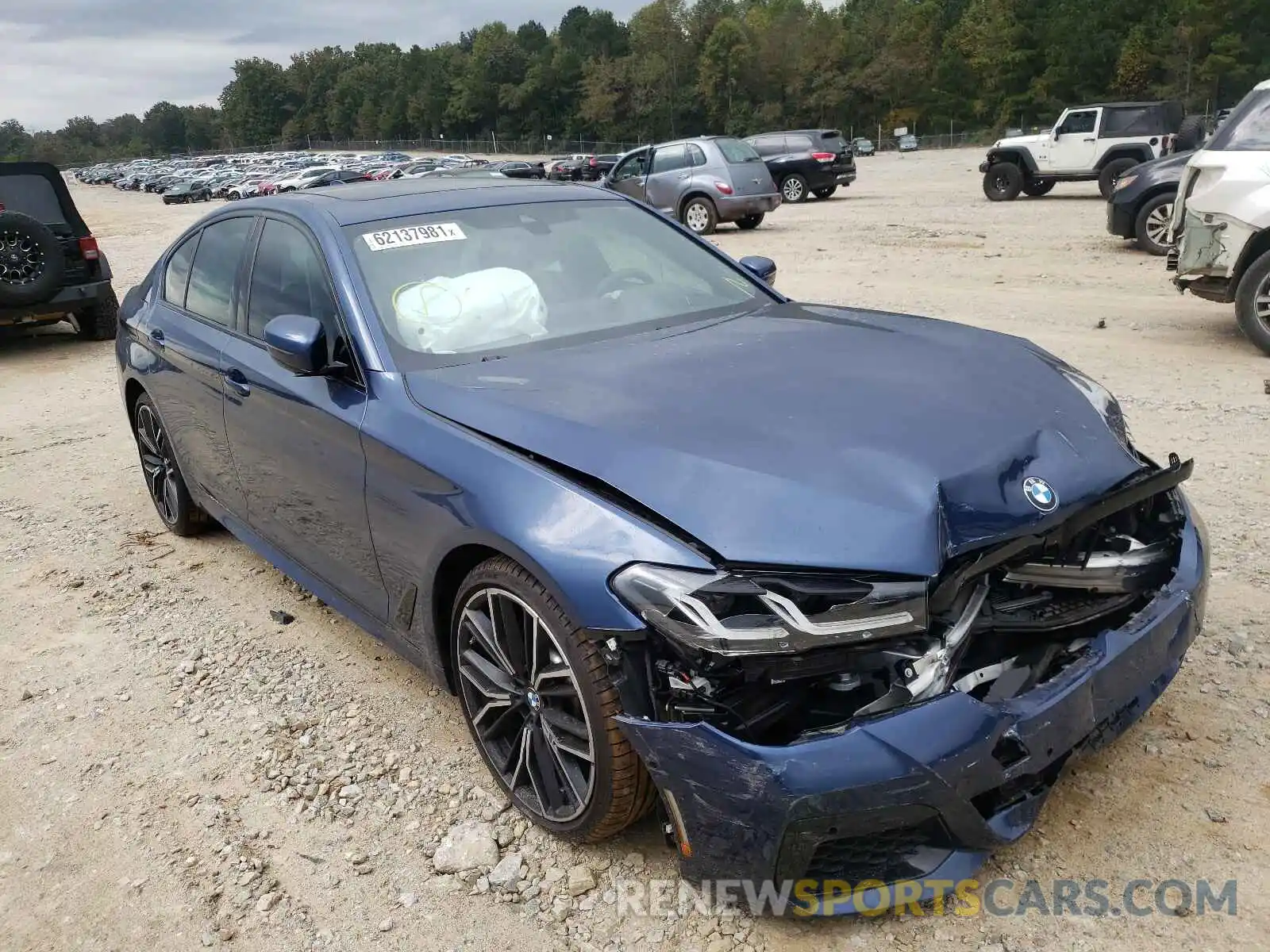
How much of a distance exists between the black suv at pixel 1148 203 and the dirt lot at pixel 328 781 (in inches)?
274

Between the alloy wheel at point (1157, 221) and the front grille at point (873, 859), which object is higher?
the front grille at point (873, 859)

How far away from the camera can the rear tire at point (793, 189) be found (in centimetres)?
2531

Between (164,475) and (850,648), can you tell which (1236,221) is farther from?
(164,475)

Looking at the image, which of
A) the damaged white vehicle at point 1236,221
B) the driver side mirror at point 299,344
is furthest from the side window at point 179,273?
the damaged white vehicle at point 1236,221

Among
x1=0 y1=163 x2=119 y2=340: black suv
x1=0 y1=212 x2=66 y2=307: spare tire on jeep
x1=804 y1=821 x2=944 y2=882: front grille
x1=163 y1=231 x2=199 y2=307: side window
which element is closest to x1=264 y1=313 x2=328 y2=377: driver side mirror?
x1=163 y1=231 x2=199 y2=307: side window

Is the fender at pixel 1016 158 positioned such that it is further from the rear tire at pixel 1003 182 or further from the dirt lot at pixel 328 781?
the dirt lot at pixel 328 781

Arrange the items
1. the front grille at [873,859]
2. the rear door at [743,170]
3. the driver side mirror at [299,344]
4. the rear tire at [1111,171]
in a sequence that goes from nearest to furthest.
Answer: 1. the front grille at [873,859]
2. the driver side mirror at [299,344]
3. the rear door at [743,170]
4. the rear tire at [1111,171]

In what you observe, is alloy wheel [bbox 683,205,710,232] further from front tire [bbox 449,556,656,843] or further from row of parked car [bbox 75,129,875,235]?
front tire [bbox 449,556,656,843]

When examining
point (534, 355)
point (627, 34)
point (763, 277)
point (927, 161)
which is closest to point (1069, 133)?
point (763, 277)

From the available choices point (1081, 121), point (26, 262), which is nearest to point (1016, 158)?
point (1081, 121)

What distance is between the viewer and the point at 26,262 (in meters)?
9.91

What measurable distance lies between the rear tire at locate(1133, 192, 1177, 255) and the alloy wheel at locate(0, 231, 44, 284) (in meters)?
12.1

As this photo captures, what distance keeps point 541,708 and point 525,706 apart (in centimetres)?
10

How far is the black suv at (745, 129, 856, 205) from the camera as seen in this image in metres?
25.1
